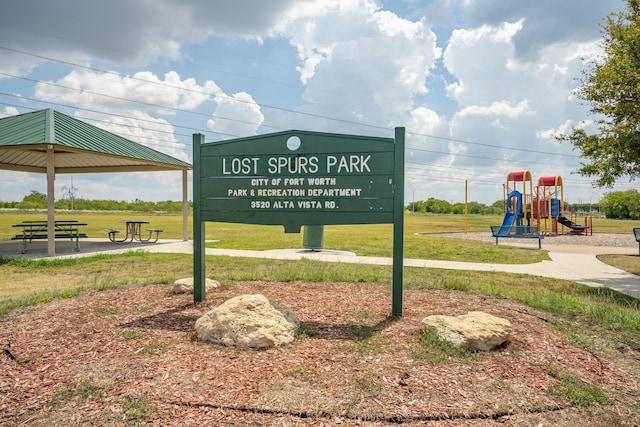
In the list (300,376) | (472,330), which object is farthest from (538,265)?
(300,376)

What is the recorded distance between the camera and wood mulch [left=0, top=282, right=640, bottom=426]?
2885 millimetres

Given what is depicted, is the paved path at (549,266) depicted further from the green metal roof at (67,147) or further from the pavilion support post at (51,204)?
the green metal roof at (67,147)

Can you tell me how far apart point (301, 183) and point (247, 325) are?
2048 millimetres

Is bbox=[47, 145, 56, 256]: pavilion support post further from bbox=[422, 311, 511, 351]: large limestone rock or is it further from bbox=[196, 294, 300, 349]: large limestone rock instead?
bbox=[422, 311, 511, 351]: large limestone rock

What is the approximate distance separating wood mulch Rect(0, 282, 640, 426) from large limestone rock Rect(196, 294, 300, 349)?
128 millimetres

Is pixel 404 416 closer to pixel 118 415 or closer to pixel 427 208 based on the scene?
pixel 118 415

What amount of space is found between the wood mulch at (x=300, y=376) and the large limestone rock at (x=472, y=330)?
0.12 metres

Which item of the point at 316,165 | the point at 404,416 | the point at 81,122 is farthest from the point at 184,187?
the point at 404,416

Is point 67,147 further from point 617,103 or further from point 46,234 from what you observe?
point 617,103

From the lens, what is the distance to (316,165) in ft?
17.5

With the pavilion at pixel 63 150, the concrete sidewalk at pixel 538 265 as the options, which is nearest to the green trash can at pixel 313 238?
the concrete sidewalk at pixel 538 265

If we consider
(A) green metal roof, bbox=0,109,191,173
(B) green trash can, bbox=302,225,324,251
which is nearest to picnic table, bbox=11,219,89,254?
(A) green metal roof, bbox=0,109,191,173

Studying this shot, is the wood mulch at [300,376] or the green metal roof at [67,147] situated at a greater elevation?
the green metal roof at [67,147]

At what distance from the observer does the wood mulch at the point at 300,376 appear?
2.88 meters
